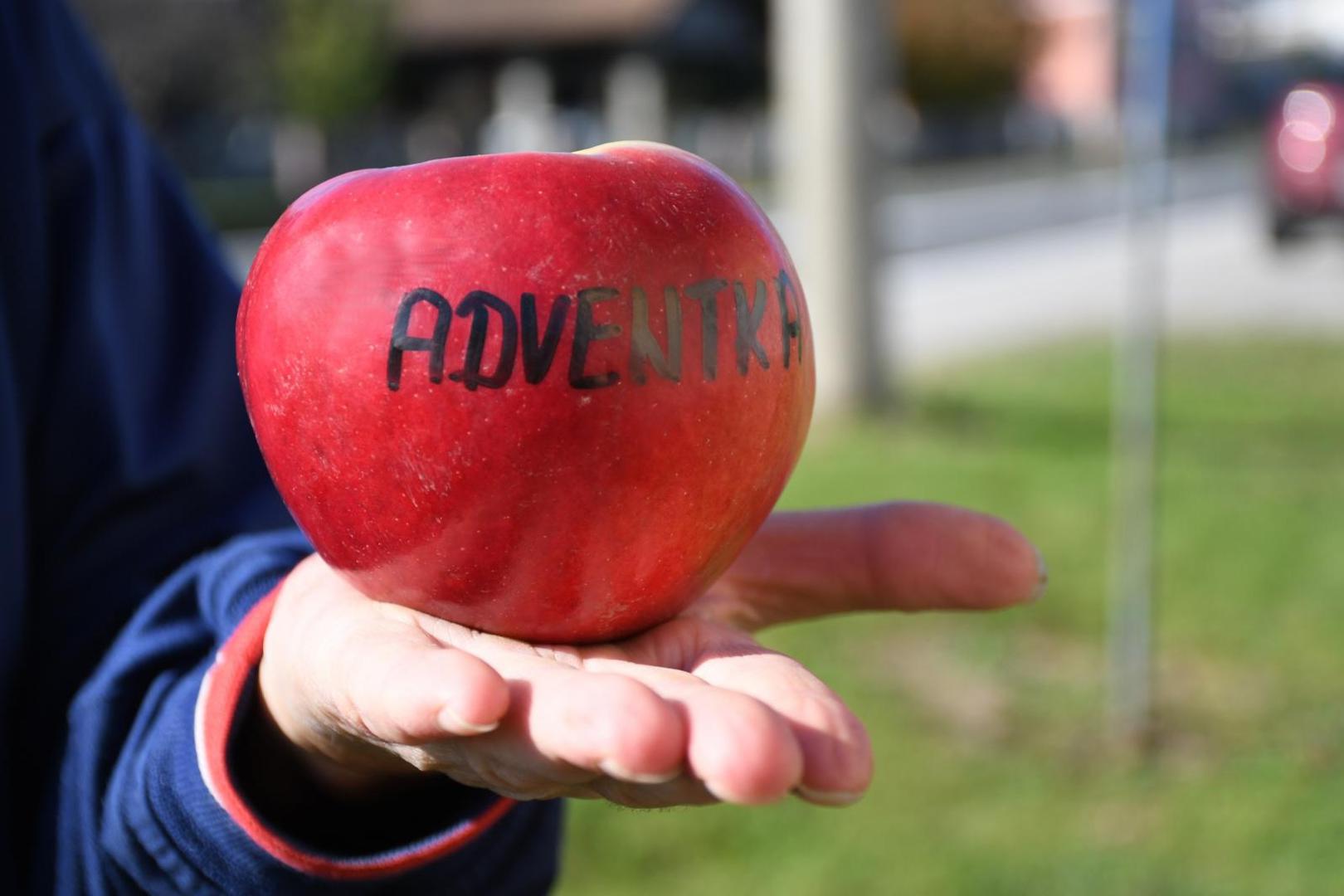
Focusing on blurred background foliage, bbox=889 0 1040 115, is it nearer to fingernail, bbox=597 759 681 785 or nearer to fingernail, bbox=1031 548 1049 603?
fingernail, bbox=1031 548 1049 603

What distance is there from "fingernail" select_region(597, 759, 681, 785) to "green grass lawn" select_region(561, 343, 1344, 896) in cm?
207

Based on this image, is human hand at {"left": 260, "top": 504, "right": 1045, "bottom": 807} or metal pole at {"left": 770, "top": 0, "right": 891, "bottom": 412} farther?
metal pole at {"left": 770, "top": 0, "right": 891, "bottom": 412}

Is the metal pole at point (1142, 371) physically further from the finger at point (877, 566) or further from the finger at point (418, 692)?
the finger at point (418, 692)

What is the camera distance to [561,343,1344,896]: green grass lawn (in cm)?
294

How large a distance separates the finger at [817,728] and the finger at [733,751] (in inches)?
0.7

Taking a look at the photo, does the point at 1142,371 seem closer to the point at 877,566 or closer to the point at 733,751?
the point at 877,566

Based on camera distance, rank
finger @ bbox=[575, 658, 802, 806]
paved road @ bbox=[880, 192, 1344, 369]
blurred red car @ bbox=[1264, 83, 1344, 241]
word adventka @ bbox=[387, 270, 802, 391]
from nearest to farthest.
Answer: finger @ bbox=[575, 658, 802, 806], word adventka @ bbox=[387, 270, 802, 391], paved road @ bbox=[880, 192, 1344, 369], blurred red car @ bbox=[1264, 83, 1344, 241]

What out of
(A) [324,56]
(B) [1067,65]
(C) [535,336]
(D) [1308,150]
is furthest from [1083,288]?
(B) [1067,65]

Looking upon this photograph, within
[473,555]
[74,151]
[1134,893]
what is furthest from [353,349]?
[1134,893]

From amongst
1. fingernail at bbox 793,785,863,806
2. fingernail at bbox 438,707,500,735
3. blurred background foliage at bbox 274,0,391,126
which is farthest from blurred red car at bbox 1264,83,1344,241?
blurred background foliage at bbox 274,0,391,126

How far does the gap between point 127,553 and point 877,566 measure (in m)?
0.84

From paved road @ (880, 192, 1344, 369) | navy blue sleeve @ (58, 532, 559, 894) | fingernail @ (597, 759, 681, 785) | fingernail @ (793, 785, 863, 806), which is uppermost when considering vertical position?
fingernail @ (597, 759, 681, 785)

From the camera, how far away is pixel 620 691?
91 centimetres

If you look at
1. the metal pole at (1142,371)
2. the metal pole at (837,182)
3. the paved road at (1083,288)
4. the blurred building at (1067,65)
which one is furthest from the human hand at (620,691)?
the blurred building at (1067,65)
